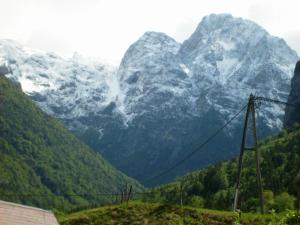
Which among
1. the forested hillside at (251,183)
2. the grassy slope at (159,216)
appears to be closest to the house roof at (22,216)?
the grassy slope at (159,216)

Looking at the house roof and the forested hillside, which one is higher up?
the forested hillside

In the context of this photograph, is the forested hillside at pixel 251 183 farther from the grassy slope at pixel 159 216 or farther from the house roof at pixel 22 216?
the house roof at pixel 22 216

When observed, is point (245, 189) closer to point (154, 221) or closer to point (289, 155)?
point (289, 155)

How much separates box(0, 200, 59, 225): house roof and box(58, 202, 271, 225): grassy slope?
2825 centimetres

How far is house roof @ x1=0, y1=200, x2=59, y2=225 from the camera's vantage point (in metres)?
32.0

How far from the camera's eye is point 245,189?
14775cm

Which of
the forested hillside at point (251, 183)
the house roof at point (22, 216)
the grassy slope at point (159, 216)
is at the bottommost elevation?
the house roof at point (22, 216)

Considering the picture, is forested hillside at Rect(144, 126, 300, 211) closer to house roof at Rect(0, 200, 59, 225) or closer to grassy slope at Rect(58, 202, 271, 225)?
grassy slope at Rect(58, 202, 271, 225)

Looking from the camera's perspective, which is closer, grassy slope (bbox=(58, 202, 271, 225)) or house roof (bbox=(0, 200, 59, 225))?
house roof (bbox=(0, 200, 59, 225))

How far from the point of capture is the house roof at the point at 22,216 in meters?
32.0

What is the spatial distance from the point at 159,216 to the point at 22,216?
43.4 meters

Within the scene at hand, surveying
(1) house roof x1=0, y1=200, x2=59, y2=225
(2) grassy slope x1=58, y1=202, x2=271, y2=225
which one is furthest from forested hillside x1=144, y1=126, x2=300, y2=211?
(1) house roof x1=0, y1=200, x2=59, y2=225

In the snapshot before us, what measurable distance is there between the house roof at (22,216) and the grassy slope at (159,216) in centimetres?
2825

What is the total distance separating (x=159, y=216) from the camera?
3004 inches
